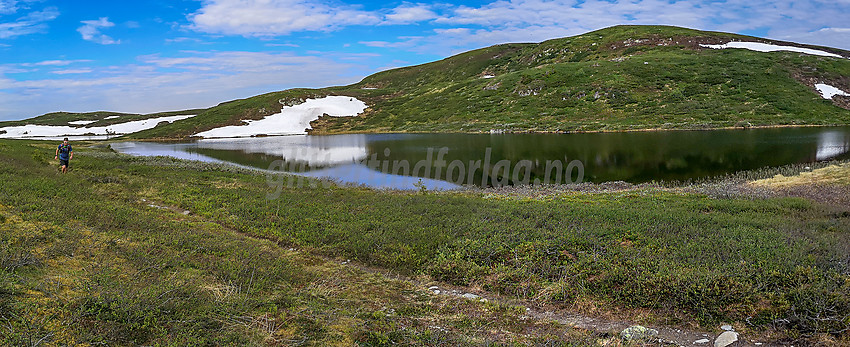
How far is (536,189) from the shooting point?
2503 cm

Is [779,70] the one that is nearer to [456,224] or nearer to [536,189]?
[536,189]

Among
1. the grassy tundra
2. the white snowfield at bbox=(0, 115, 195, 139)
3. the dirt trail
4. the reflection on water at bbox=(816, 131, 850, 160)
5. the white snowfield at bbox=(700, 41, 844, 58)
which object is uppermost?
the white snowfield at bbox=(700, 41, 844, 58)

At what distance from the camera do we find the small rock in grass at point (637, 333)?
6.82 metres

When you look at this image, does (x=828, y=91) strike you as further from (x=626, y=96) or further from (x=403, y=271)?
(x=403, y=271)

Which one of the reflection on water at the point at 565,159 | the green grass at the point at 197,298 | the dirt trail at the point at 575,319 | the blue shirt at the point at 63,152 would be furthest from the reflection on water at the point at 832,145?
the blue shirt at the point at 63,152

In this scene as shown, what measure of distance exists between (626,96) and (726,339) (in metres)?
89.6

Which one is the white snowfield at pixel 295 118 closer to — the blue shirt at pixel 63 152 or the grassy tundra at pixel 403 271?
the blue shirt at pixel 63 152

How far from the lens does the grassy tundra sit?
6.36 meters

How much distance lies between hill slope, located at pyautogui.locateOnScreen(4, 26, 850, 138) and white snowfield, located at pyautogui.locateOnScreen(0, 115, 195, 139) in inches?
497

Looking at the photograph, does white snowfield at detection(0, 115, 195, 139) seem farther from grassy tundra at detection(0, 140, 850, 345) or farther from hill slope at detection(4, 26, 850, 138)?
grassy tundra at detection(0, 140, 850, 345)

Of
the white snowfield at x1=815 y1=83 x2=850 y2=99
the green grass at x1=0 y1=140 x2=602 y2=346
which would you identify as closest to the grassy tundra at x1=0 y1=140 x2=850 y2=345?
the green grass at x1=0 y1=140 x2=602 y2=346

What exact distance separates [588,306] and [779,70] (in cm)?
11309

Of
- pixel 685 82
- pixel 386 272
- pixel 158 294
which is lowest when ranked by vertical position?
pixel 386 272

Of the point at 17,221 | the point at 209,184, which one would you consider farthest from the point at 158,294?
the point at 209,184
